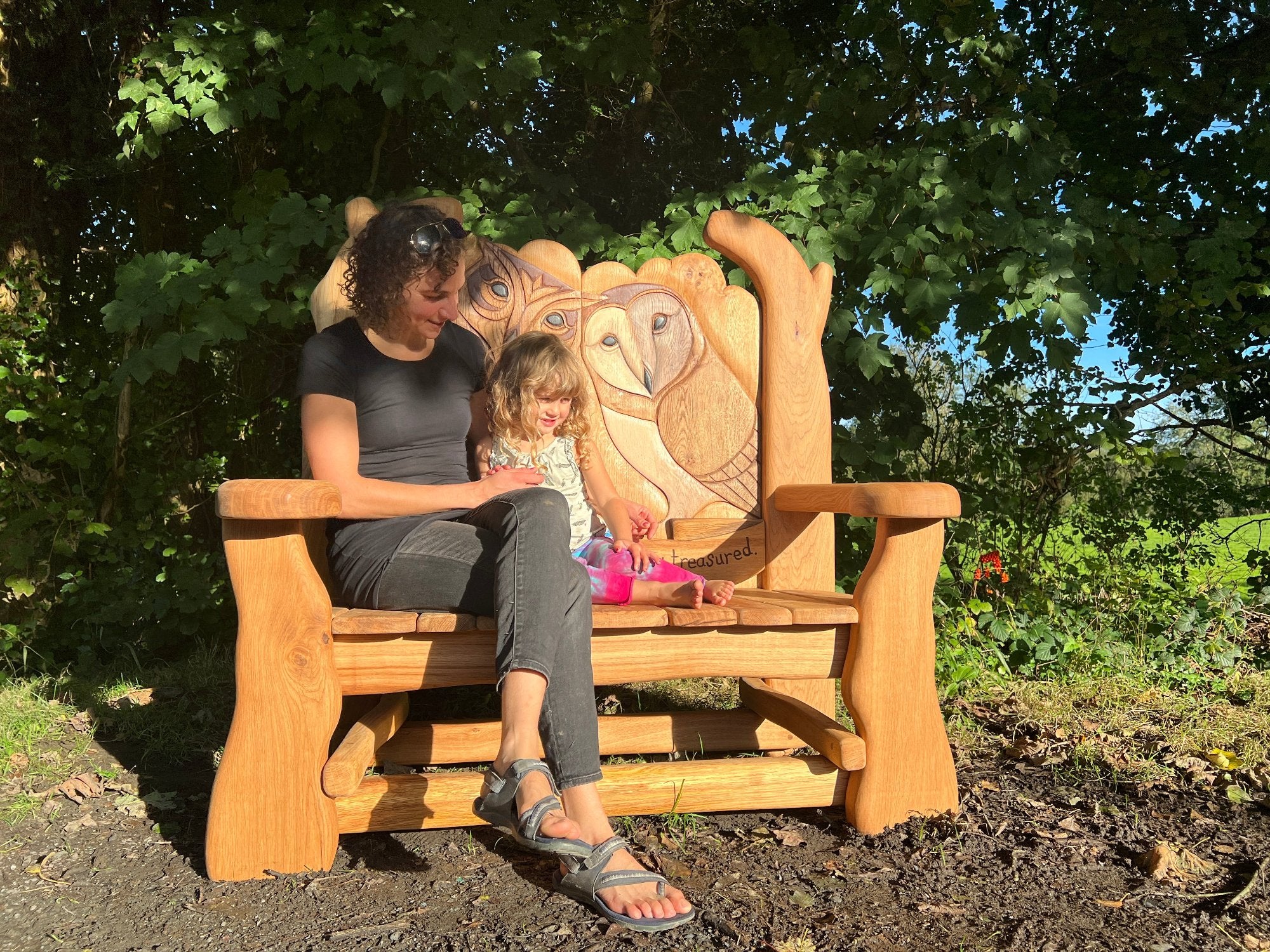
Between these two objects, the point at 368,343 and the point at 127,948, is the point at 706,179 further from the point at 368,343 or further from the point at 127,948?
the point at 127,948

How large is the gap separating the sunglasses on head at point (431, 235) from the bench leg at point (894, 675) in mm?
1248

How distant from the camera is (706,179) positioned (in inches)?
212

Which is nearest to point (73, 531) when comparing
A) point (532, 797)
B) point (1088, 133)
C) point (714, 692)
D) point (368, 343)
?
point (368, 343)

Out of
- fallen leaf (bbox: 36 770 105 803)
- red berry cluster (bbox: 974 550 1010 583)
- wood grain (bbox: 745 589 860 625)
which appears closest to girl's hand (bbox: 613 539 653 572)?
wood grain (bbox: 745 589 860 625)

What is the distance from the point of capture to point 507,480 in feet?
7.56

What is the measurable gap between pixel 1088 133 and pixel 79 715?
4.81 meters

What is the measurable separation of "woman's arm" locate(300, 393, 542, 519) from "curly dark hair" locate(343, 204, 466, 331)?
285mm

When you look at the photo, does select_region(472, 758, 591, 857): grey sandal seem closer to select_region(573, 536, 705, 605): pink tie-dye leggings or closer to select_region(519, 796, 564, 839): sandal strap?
select_region(519, 796, 564, 839): sandal strap

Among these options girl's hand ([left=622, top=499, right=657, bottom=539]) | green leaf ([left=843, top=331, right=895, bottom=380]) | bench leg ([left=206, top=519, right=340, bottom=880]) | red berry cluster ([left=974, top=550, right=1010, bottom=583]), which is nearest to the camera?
bench leg ([left=206, top=519, right=340, bottom=880])

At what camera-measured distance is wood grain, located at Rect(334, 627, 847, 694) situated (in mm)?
2086

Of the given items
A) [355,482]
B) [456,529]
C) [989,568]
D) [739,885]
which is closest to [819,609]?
[739,885]

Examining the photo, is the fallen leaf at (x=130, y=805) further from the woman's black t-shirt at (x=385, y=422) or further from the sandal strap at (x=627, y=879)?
the sandal strap at (x=627, y=879)

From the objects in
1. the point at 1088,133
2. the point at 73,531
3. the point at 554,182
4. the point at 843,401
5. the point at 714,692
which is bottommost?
the point at 714,692

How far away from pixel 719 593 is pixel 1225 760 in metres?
1.51
